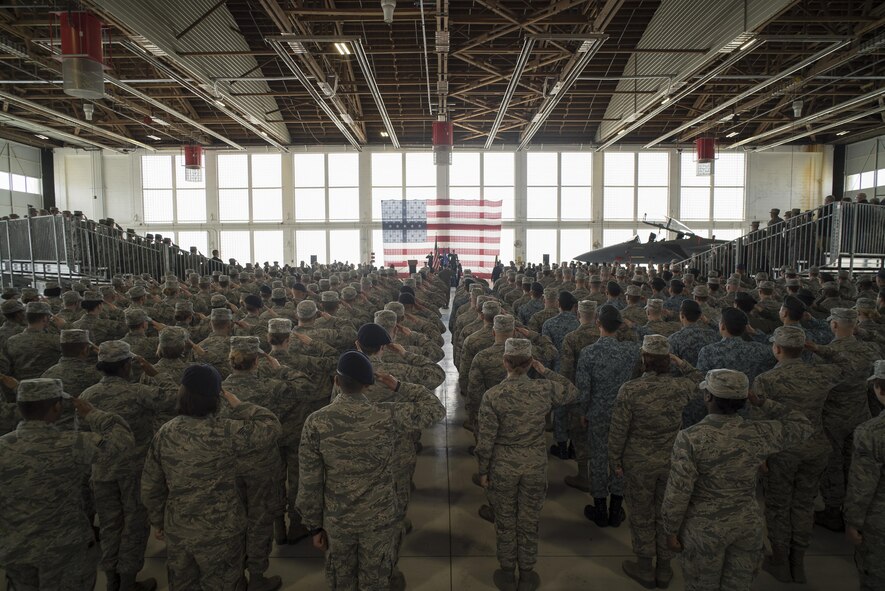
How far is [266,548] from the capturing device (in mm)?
3732

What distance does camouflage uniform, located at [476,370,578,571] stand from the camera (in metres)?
3.66

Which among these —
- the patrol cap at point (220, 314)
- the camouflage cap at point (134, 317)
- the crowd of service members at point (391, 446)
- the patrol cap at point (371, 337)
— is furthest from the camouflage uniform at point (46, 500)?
the camouflage cap at point (134, 317)

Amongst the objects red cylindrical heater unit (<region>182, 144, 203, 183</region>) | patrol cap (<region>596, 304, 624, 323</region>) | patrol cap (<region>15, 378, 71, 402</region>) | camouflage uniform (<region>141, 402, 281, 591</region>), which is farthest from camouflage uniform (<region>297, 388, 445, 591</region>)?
red cylindrical heater unit (<region>182, 144, 203, 183</region>)

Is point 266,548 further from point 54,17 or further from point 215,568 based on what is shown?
point 54,17

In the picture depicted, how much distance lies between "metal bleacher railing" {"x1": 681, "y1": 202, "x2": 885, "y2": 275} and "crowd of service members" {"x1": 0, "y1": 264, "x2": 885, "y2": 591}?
7.27m

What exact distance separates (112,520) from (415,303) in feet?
15.1

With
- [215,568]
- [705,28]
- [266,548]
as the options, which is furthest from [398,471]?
[705,28]

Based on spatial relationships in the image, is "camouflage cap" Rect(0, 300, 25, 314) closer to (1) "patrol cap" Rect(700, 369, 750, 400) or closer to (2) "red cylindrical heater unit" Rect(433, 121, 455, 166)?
(1) "patrol cap" Rect(700, 369, 750, 400)

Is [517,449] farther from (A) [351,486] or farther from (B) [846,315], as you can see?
(B) [846,315]

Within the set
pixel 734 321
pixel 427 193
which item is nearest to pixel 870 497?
pixel 734 321

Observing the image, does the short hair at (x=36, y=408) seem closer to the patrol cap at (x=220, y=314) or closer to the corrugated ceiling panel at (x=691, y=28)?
the patrol cap at (x=220, y=314)

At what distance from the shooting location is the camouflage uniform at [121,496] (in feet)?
12.1

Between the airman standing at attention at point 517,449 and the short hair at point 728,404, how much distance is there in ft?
3.32

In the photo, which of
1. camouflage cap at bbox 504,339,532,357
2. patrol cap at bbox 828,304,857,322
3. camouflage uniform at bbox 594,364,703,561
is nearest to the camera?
camouflage cap at bbox 504,339,532,357
